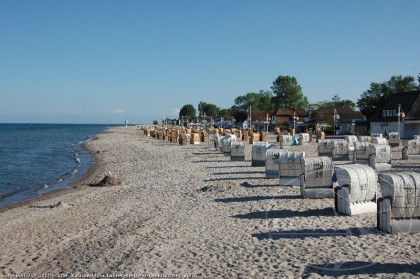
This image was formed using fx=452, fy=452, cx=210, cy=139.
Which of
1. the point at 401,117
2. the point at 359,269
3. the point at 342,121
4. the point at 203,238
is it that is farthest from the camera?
the point at 342,121

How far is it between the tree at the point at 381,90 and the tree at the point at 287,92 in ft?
111

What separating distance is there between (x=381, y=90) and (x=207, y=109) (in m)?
93.7

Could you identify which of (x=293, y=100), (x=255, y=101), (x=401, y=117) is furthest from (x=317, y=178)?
(x=255, y=101)

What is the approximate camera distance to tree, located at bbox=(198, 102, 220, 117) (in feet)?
525

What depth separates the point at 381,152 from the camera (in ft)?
66.7

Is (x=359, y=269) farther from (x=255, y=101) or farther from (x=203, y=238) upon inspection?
(x=255, y=101)

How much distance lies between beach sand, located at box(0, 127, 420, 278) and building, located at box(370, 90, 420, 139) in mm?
36710

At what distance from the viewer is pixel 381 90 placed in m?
74.9

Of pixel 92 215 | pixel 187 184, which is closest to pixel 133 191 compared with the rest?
pixel 187 184

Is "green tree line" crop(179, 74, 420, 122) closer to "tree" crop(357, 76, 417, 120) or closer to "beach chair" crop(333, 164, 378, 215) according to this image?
"tree" crop(357, 76, 417, 120)

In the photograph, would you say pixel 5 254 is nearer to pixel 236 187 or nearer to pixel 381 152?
pixel 236 187

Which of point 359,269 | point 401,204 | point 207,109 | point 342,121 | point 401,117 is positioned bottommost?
point 359,269

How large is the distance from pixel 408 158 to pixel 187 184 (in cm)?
1311

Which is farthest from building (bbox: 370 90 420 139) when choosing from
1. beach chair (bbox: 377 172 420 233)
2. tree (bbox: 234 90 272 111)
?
tree (bbox: 234 90 272 111)
